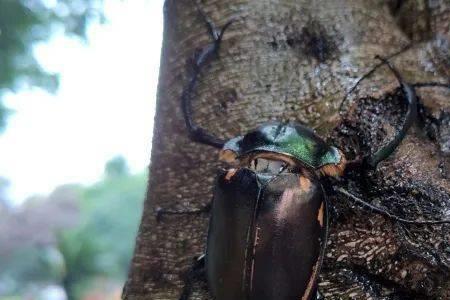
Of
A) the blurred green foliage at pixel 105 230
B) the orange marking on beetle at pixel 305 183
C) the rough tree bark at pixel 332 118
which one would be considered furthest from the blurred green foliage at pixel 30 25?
the blurred green foliage at pixel 105 230

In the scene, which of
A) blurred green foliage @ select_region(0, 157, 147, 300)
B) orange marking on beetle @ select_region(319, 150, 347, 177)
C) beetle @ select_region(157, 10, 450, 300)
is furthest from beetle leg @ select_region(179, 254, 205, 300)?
blurred green foliage @ select_region(0, 157, 147, 300)

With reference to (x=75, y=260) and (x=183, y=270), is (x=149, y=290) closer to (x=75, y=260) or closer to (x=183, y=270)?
(x=183, y=270)

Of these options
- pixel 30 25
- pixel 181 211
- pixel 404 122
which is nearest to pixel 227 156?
pixel 181 211

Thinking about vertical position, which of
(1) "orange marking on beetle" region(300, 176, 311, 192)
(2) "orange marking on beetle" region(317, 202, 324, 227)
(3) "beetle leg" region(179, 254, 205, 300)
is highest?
(1) "orange marking on beetle" region(300, 176, 311, 192)

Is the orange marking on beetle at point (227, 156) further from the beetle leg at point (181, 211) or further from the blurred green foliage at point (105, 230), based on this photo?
the blurred green foliage at point (105, 230)

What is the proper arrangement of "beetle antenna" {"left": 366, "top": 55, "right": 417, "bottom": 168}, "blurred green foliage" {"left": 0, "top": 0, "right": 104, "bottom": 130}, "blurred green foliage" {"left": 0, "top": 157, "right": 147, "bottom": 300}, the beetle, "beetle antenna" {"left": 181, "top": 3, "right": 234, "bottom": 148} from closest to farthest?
the beetle, "beetle antenna" {"left": 366, "top": 55, "right": 417, "bottom": 168}, "beetle antenna" {"left": 181, "top": 3, "right": 234, "bottom": 148}, "blurred green foliage" {"left": 0, "top": 0, "right": 104, "bottom": 130}, "blurred green foliage" {"left": 0, "top": 157, "right": 147, "bottom": 300}

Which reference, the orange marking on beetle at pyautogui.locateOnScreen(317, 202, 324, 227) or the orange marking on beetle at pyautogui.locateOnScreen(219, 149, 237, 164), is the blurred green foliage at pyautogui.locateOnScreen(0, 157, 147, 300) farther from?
the orange marking on beetle at pyautogui.locateOnScreen(317, 202, 324, 227)

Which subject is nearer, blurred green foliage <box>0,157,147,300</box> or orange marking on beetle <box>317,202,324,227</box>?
orange marking on beetle <box>317,202,324,227</box>

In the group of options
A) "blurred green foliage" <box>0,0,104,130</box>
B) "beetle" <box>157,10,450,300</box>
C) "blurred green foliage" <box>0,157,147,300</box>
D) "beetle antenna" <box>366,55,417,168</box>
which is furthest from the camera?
"blurred green foliage" <box>0,157,147,300</box>
